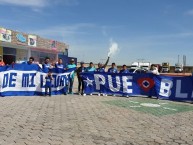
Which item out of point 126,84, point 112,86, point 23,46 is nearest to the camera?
point 126,84

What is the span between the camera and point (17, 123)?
7602 millimetres

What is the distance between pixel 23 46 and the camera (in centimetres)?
4056

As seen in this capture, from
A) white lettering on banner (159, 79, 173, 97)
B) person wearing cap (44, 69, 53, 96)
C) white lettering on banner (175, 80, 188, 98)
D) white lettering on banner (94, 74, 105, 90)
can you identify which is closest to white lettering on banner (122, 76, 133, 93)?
white lettering on banner (94, 74, 105, 90)

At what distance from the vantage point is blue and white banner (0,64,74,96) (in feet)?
43.1

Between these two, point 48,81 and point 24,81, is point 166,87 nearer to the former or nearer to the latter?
point 48,81

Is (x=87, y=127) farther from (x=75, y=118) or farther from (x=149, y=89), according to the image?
(x=149, y=89)

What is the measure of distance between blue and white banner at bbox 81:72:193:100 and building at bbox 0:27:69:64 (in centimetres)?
2150

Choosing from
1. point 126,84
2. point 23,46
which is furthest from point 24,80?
point 23,46

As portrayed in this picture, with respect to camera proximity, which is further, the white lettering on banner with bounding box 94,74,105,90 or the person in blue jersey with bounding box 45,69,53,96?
the white lettering on banner with bounding box 94,74,105,90

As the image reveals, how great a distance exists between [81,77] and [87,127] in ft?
25.2

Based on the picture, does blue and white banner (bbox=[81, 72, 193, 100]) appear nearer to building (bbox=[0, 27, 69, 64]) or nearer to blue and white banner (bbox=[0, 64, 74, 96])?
blue and white banner (bbox=[0, 64, 74, 96])

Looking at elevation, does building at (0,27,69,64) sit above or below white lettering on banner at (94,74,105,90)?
above

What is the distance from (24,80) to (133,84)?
5.50m

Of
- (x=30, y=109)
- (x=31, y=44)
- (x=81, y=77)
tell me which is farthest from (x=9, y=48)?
(x=30, y=109)
